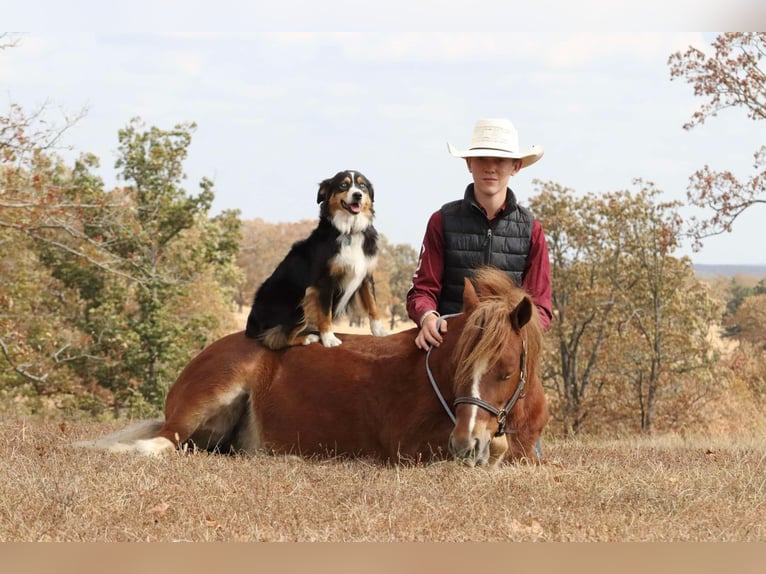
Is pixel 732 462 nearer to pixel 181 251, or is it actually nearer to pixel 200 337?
pixel 200 337

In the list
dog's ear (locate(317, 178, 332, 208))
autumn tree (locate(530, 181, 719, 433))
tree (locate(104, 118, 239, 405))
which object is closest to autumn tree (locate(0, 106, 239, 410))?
tree (locate(104, 118, 239, 405))

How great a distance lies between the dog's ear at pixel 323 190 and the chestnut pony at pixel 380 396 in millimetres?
1193

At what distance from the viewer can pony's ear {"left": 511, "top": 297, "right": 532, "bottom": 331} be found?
5.50 meters

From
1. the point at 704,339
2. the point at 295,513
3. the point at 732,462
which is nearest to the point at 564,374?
the point at 704,339

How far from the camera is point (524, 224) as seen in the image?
6574 millimetres

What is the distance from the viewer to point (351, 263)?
6949mm

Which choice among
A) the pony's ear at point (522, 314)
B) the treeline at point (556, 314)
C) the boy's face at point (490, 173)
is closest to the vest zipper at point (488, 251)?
the boy's face at point (490, 173)

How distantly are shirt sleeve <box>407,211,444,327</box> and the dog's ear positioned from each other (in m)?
1.03

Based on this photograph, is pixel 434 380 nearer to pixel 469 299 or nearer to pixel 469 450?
pixel 469 299

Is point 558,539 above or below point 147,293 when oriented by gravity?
below

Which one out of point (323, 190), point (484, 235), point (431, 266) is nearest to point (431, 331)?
point (431, 266)

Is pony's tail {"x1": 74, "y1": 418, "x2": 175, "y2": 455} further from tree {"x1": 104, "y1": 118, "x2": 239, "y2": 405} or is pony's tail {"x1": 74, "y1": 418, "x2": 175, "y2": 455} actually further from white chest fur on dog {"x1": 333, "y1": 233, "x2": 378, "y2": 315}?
tree {"x1": 104, "y1": 118, "x2": 239, "y2": 405}

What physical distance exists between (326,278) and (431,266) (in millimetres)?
874

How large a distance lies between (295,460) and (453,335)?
1.50 meters
